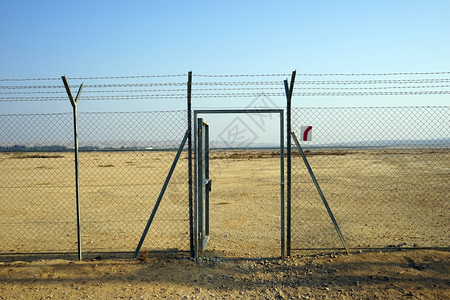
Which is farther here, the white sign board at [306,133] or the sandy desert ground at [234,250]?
the white sign board at [306,133]

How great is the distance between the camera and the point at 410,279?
5.54m

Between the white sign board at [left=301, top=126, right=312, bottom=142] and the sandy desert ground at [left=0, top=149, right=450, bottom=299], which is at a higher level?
the white sign board at [left=301, top=126, right=312, bottom=142]

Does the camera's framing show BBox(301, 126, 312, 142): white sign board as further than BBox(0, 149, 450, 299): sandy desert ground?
Yes

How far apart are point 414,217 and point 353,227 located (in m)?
2.25

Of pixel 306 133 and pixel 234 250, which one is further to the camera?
pixel 234 250

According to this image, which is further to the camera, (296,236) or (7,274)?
(296,236)

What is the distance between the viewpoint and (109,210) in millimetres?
12320

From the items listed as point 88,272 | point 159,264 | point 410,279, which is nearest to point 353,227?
point 410,279

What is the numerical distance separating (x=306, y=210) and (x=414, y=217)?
3099mm

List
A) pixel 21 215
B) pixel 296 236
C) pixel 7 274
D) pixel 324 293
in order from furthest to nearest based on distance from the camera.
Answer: pixel 21 215
pixel 296 236
pixel 7 274
pixel 324 293

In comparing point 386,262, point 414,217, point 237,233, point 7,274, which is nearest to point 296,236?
point 237,233

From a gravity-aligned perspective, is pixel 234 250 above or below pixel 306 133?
below

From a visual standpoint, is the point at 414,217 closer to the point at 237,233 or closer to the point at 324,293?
the point at 237,233

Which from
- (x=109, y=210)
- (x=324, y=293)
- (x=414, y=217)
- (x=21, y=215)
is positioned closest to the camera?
(x=324, y=293)
